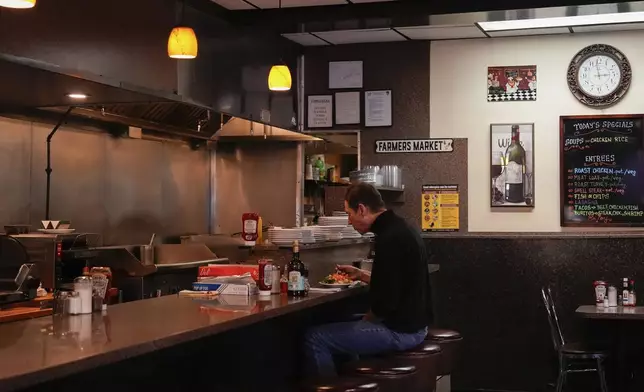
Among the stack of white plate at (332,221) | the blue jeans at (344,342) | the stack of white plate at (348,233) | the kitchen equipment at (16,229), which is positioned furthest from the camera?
the stack of white plate at (348,233)

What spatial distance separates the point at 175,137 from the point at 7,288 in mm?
3587

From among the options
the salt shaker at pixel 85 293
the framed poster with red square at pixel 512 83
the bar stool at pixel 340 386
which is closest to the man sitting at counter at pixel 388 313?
the bar stool at pixel 340 386

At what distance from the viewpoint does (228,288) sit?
4.65 meters

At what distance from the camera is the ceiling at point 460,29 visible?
6523 mm

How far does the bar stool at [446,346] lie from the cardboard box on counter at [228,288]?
51.5 inches

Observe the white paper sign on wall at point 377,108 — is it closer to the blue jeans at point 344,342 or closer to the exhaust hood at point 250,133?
the exhaust hood at point 250,133

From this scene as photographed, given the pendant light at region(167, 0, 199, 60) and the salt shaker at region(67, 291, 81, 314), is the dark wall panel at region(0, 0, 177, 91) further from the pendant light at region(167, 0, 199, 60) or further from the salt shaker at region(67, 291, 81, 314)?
the salt shaker at region(67, 291, 81, 314)

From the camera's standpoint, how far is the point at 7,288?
14.0ft

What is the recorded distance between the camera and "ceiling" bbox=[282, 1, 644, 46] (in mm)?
6523

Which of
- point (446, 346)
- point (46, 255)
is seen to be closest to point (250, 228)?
point (46, 255)

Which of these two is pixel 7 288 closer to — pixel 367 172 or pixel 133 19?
pixel 133 19

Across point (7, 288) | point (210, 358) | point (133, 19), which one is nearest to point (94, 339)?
point (210, 358)

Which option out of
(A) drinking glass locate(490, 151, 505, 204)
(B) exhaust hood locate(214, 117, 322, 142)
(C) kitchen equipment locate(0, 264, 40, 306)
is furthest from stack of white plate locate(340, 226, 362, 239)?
(C) kitchen equipment locate(0, 264, 40, 306)

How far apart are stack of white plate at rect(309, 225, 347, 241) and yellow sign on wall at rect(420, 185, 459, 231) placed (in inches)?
61.4
